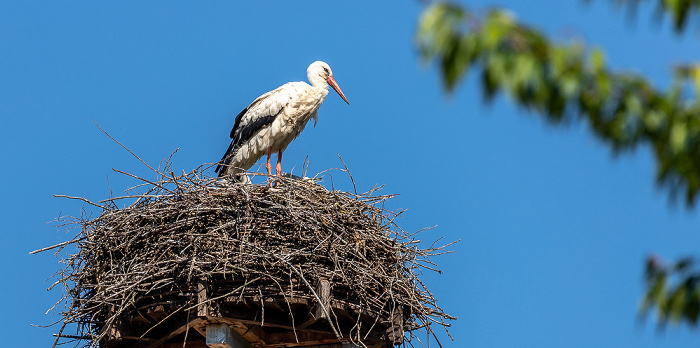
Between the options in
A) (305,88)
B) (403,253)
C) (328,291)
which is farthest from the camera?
(305,88)

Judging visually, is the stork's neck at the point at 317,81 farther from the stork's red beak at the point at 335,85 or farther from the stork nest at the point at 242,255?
the stork nest at the point at 242,255

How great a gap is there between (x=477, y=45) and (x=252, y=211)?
5.53 meters

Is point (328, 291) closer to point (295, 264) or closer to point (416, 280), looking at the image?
point (295, 264)

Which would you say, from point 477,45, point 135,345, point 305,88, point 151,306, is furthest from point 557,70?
point 305,88

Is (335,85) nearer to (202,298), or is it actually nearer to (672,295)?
(202,298)

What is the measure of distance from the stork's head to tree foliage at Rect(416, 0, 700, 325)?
9.09m

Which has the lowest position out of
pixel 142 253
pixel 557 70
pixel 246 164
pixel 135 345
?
pixel 557 70

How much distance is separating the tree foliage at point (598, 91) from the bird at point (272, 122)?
28.1 ft

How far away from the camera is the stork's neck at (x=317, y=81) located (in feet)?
39.3

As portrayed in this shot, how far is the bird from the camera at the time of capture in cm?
1155

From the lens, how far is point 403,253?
895cm

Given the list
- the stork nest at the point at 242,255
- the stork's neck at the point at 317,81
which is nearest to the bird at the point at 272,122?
the stork's neck at the point at 317,81

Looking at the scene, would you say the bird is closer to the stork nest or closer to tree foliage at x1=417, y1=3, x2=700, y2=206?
the stork nest

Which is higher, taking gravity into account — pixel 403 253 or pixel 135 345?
pixel 403 253
